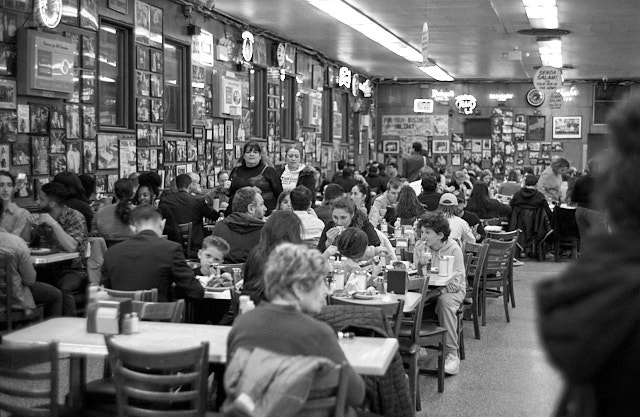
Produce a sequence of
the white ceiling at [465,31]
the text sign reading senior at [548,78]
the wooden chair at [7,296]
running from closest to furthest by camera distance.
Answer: the wooden chair at [7,296] < the white ceiling at [465,31] < the text sign reading senior at [548,78]

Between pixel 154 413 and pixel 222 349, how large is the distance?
0.47 metres

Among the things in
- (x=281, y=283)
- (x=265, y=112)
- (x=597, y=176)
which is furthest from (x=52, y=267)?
(x=265, y=112)

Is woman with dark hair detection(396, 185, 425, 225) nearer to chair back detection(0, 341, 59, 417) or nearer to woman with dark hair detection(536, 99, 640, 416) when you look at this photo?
chair back detection(0, 341, 59, 417)

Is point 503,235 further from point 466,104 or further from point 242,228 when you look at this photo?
point 466,104

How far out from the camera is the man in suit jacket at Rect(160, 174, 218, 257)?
10930 millimetres

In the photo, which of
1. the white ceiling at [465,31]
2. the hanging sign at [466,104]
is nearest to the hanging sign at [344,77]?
the white ceiling at [465,31]

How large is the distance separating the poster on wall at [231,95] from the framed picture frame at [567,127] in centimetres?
1385

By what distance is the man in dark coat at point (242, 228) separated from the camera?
7945 millimetres

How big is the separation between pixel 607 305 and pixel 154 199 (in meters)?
9.55

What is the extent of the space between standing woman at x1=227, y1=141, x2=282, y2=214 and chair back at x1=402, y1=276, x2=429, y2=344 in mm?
3793

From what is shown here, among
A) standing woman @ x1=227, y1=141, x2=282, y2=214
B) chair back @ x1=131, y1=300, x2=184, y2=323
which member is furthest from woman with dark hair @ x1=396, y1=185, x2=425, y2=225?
chair back @ x1=131, y1=300, x2=184, y2=323

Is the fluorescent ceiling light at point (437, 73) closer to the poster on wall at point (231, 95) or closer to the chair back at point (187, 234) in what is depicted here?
the poster on wall at point (231, 95)

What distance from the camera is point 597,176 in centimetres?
217

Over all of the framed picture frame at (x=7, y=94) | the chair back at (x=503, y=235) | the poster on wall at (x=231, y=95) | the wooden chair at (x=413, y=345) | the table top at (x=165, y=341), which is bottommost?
the wooden chair at (x=413, y=345)
